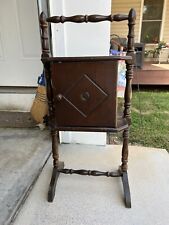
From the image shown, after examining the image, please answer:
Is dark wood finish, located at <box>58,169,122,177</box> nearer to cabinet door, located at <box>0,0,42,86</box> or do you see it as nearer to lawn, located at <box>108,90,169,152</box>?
lawn, located at <box>108,90,169,152</box>

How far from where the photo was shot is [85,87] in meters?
1.08

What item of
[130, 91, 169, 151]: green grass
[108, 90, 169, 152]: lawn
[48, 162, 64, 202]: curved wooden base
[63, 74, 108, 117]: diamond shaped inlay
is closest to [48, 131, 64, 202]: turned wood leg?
[48, 162, 64, 202]: curved wooden base

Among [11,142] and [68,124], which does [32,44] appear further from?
[68,124]

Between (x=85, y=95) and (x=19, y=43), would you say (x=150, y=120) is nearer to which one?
(x=85, y=95)

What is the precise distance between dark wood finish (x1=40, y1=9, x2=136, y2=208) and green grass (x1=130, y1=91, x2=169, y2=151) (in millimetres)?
805

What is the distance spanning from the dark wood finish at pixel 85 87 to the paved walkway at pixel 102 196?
107mm

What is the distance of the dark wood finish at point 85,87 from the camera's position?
3.39 feet

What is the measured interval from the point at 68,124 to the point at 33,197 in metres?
0.53

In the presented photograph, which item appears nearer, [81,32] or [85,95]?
[85,95]

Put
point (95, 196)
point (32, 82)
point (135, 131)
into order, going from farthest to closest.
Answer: point (32, 82) < point (135, 131) < point (95, 196)

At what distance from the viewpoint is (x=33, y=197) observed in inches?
50.3

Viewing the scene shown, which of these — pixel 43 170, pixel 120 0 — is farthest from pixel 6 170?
pixel 120 0

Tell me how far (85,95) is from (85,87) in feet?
0.14

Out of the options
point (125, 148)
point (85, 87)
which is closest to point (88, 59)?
point (85, 87)
